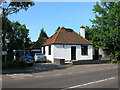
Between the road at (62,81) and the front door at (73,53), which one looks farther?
the front door at (73,53)

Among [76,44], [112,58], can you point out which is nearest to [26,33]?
[76,44]

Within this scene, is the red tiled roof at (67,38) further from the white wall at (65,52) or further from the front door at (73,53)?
the front door at (73,53)

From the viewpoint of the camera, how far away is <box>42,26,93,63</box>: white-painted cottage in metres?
26.2

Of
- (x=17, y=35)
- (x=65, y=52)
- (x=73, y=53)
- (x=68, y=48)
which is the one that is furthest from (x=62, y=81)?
(x=17, y=35)

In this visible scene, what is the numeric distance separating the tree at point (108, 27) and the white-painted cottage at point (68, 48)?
8.85 feet

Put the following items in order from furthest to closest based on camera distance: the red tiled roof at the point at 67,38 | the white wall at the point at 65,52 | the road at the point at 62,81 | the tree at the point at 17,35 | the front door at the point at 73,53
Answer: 1. the tree at the point at 17,35
2. the front door at the point at 73,53
3. the red tiled roof at the point at 67,38
4. the white wall at the point at 65,52
5. the road at the point at 62,81

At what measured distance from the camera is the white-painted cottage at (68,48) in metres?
26.2

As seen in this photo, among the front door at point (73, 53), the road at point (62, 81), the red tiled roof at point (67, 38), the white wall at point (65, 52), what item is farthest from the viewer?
the front door at point (73, 53)

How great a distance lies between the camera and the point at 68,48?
88.7ft

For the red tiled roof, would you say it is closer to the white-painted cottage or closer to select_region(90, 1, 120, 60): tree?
the white-painted cottage

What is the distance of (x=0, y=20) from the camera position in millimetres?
17078

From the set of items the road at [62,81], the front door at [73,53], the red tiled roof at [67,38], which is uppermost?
the red tiled roof at [67,38]

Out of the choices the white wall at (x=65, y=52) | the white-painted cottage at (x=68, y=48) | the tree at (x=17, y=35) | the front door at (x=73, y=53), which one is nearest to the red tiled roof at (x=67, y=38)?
the white-painted cottage at (x=68, y=48)

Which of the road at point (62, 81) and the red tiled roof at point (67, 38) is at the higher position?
the red tiled roof at point (67, 38)
